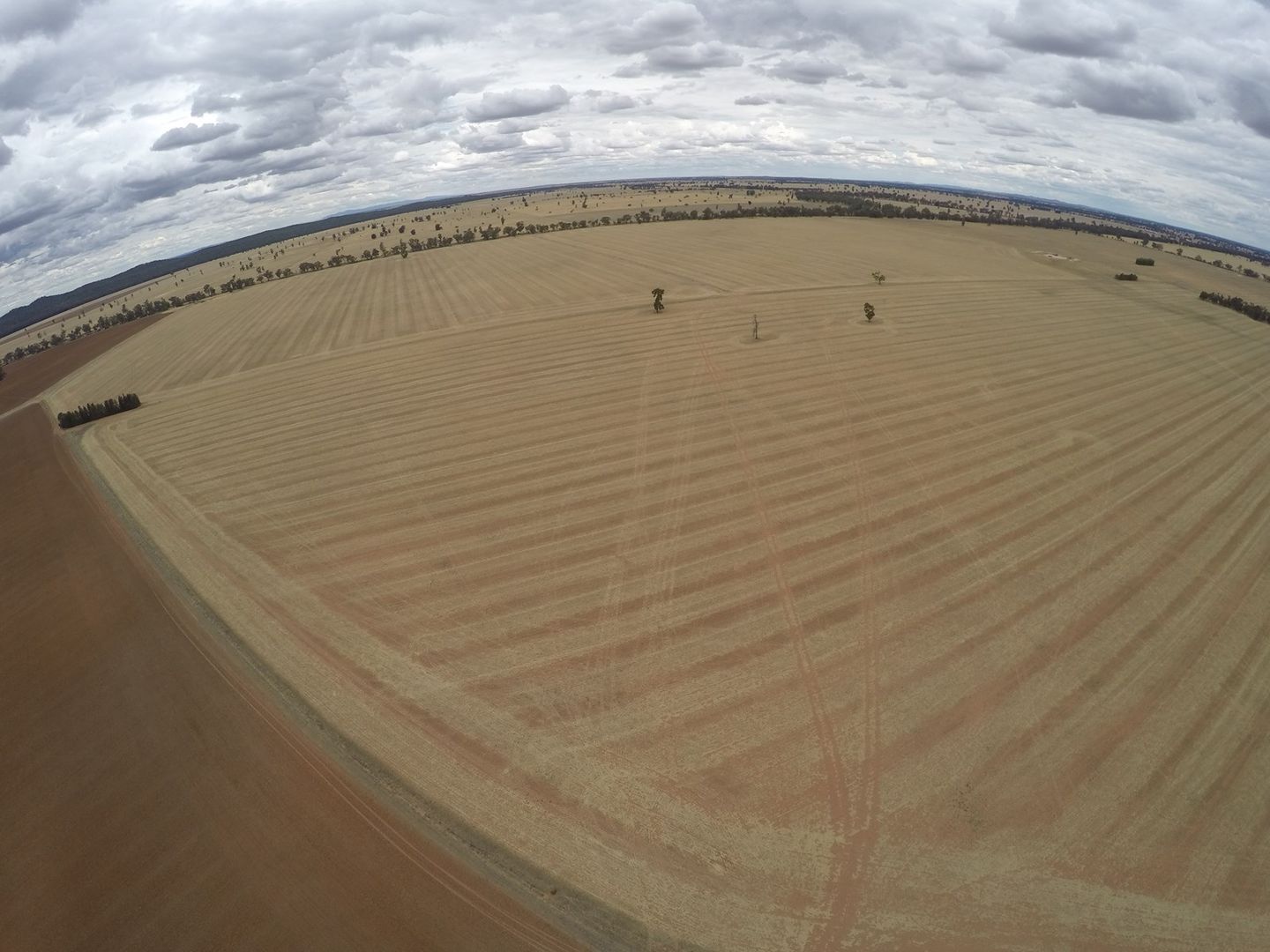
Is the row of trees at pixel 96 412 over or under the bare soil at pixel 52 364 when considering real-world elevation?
under

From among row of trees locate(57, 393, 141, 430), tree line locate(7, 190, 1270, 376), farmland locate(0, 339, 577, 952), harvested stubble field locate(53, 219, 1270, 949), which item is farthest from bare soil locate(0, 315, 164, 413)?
farmland locate(0, 339, 577, 952)

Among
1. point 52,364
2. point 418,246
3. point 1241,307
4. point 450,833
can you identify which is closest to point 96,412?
point 52,364

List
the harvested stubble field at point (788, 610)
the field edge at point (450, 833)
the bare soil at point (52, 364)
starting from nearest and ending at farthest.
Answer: the field edge at point (450, 833)
the harvested stubble field at point (788, 610)
the bare soil at point (52, 364)

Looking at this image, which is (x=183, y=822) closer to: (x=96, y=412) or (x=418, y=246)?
(x=96, y=412)

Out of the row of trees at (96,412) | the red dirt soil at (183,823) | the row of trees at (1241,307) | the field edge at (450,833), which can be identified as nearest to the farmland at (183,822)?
the red dirt soil at (183,823)

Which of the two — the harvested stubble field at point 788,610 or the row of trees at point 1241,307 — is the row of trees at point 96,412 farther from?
the row of trees at point 1241,307
